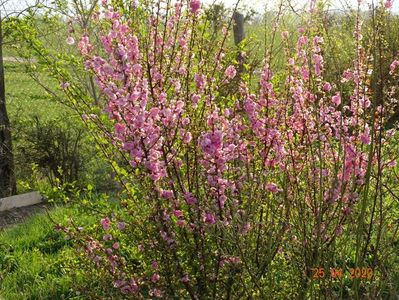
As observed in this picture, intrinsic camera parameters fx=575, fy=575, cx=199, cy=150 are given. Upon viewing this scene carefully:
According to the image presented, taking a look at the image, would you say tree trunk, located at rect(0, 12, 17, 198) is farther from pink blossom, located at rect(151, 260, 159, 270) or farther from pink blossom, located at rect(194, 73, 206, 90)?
pink blossom, located at rect(194, 73, 206, 90)

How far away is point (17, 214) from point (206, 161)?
14.0 feet

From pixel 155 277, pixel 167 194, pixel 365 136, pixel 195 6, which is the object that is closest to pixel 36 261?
pixel 155 277

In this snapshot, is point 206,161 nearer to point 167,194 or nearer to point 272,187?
point 167,194

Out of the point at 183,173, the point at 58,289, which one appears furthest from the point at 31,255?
the point at 183,173

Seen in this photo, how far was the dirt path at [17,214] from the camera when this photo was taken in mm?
6062

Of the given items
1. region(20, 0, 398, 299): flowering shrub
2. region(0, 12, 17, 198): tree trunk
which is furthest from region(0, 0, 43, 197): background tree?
region(20, 0, 398, 299): flowering shrub

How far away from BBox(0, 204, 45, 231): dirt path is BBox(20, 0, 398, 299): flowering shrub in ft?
10.5

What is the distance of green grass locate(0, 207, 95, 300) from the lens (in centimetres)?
396

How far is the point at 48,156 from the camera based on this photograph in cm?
674

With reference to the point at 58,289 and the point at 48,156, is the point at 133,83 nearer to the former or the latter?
the point at 58,289

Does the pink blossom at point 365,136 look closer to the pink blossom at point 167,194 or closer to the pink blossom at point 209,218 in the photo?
the pink blossom at point 209,218

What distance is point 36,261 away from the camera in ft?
14.7

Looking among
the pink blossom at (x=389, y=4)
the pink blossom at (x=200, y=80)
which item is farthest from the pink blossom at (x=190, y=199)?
the pink blossom at (x=389, y=4)

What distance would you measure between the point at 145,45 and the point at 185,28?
28 cm
